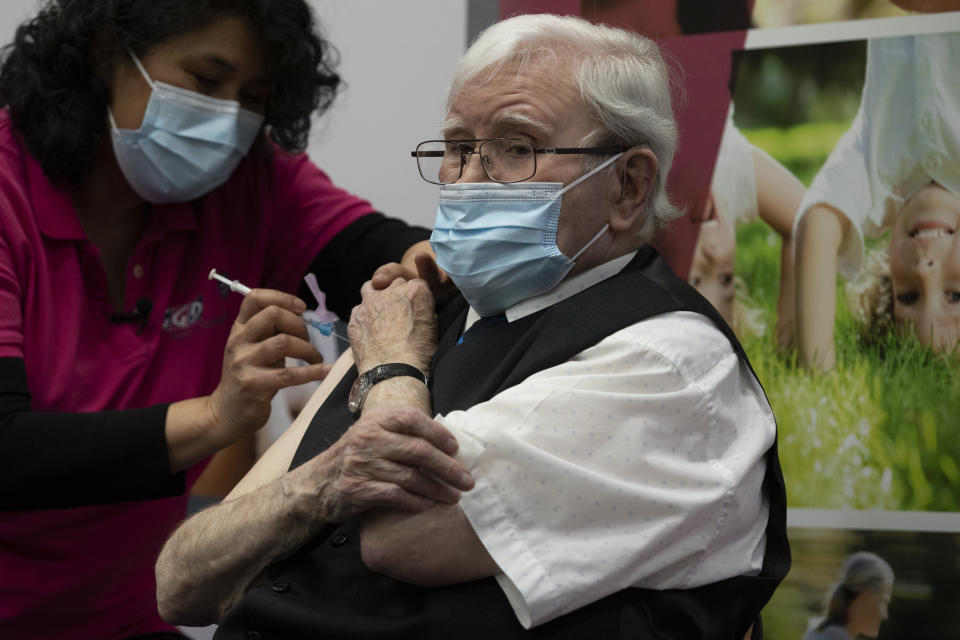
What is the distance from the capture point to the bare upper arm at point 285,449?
5.31 feet

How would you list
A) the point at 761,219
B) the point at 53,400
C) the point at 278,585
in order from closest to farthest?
the point at 278,585 → the point at 53,400 → the point at 761,219

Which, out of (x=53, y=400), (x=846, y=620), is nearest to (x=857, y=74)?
(x=846, y=620)

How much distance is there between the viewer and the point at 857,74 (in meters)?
2.09

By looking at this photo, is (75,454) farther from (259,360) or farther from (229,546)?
(229,546)

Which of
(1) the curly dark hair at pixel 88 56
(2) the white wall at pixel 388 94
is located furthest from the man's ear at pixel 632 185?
(2) the white wall at pixel 388 94

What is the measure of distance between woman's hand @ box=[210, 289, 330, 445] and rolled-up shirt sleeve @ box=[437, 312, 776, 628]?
0.60m

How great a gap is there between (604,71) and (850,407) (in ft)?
3.26

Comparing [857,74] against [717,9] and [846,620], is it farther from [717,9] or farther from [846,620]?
[846,620]

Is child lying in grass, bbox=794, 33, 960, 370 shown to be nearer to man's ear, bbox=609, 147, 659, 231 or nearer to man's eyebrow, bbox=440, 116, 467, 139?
man's ear, bbox=609, 147, 659, 231

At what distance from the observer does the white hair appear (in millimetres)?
1536

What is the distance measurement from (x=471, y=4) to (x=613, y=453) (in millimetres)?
1545

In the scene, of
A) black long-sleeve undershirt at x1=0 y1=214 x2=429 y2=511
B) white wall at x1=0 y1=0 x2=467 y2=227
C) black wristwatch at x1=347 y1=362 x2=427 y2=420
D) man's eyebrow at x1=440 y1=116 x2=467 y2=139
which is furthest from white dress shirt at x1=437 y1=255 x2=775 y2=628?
white wall at x1=0 y1=0 x2=467 y2=227

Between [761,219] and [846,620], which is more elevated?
[761,219]

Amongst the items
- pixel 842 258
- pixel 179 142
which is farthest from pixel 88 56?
pixel 842 258
